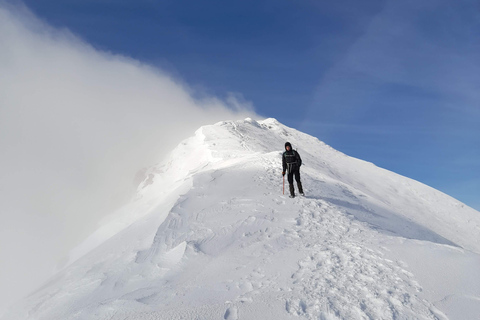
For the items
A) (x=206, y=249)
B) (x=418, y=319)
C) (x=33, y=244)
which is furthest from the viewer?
(x=33, y=244)

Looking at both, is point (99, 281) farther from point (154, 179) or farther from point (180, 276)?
point (154, 179)

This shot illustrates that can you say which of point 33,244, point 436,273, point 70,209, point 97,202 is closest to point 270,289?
point 436,273

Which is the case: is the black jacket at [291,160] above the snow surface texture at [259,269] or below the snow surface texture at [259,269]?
above

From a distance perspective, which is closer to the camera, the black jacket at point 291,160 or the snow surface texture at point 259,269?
the snow surface texture at point 259,269

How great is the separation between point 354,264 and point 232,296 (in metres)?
3.21

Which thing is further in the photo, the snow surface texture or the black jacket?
the black jacket

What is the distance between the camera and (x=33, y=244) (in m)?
38.8

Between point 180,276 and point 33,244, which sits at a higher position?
point 180,276

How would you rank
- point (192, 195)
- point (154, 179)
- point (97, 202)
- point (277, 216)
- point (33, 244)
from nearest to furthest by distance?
1. point (277, 216)
2. point (192, 195)
3. point (154, 179)
4. point (33, 244)
5. point (97, 202)

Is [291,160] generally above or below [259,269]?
above

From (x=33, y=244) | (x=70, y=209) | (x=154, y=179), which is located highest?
(x=154, y=179)

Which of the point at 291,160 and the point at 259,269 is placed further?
the point at 291,160

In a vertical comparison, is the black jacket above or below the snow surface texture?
above

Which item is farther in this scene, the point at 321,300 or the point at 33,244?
the point at 33,244
